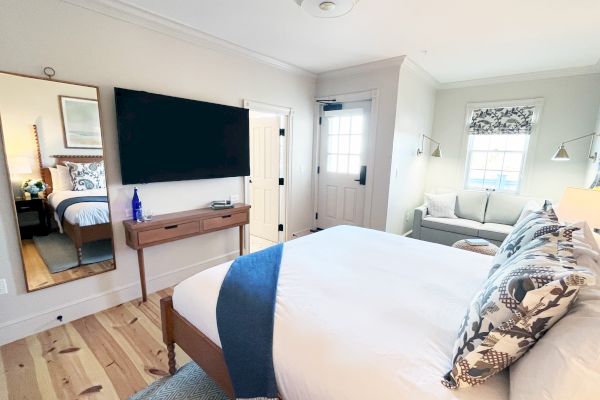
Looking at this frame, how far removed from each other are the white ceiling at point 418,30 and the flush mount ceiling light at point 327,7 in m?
0.12

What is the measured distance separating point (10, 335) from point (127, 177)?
1.39 meters

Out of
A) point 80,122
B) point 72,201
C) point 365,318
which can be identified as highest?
point 80,122

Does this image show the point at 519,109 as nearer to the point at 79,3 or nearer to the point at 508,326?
the point at 508,326

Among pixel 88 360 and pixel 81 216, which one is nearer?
pixel 88 360

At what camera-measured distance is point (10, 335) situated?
6.47 ft

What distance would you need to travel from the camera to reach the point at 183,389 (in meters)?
1.63

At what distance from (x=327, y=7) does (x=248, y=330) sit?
2.24 meters

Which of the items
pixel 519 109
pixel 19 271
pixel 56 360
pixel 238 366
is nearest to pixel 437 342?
pixel 238 366

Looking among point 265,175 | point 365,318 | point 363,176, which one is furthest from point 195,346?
point 363,176

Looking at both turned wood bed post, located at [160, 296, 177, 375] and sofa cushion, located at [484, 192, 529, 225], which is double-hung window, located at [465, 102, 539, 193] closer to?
sofa cushion, located at [484, 192, 529, 225]

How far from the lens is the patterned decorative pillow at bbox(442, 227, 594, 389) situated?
782 mm

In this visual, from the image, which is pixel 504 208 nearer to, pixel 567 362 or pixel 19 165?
pixel 567 362

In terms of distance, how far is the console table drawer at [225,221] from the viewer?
9.25 ft

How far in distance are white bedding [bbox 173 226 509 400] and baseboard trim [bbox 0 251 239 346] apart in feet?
4.27
